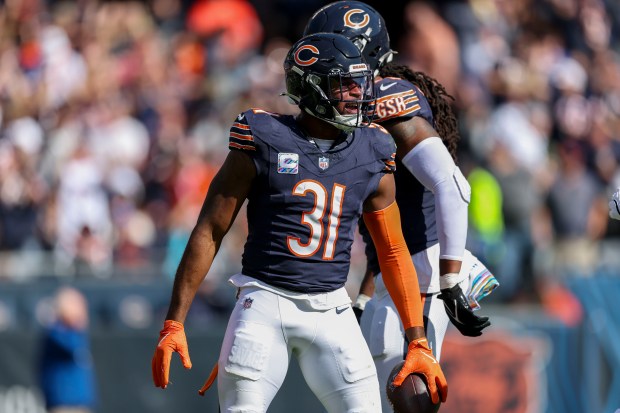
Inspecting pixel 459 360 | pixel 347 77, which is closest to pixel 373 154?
pixel 347 77

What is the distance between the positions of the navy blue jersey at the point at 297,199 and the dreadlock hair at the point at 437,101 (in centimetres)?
74

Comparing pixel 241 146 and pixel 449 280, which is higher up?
pixel 241 146

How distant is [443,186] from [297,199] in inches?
29.2

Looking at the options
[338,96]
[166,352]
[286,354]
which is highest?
[338,96]

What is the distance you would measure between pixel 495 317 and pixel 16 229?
5.12 m

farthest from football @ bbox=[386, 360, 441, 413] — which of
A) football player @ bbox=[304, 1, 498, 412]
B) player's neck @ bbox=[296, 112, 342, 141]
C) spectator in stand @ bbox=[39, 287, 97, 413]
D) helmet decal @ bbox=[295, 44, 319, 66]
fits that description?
spectator in stand @ bbox=[39, 287, 97, 413]

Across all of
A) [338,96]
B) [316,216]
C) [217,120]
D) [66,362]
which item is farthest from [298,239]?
[217,120]

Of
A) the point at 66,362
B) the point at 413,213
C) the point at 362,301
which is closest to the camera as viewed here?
the point at 413,213

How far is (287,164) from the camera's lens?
4699 mm

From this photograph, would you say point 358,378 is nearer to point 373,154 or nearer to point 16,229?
point 373,154

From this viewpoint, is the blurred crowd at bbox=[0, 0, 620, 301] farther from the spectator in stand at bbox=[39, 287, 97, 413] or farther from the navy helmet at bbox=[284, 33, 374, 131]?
the navy helmet at bbox=[284, 33, 374, 131]

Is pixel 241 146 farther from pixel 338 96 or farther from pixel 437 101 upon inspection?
pixel 437 101

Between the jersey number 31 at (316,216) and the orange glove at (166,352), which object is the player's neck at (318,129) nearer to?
the jersey number 31 at (316,216)

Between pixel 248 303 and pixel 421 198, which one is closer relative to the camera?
pixel 248 303
